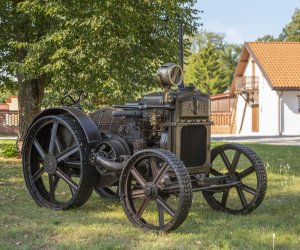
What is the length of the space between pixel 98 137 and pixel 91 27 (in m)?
5.55

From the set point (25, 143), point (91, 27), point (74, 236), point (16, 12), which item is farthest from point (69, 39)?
point (74, 236)

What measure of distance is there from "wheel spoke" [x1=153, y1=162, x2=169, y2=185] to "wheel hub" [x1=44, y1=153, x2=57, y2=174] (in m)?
1.78

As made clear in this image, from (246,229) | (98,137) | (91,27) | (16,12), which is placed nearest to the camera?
(246,229)

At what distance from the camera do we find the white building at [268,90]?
34750mm

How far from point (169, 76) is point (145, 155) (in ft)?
3.22

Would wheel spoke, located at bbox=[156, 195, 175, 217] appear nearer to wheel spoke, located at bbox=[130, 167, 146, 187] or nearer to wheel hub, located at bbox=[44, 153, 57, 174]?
wheel spoke, located at bbox=[130, 167, 146, 187]

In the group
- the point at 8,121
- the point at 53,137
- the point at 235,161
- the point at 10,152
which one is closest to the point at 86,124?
the point at 53,137

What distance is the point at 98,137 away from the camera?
6.48 metres

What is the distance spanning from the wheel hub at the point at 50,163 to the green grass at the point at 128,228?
1.66ft

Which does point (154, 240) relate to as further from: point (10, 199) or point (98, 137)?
point (10, 199)

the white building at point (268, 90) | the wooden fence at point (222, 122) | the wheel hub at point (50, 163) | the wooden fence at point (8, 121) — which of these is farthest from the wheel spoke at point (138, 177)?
the wooden fence at point (222, 122)

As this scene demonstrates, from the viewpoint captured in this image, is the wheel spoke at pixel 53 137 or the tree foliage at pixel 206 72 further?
the tree foliage at pixel 206 72

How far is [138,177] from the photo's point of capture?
553 cm

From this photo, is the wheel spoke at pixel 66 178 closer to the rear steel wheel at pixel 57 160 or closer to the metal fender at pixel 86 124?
the rear steel wheel at pixel 57 160
